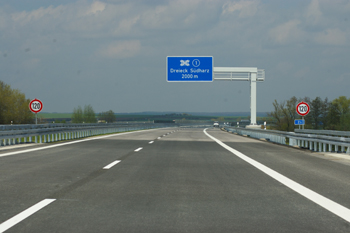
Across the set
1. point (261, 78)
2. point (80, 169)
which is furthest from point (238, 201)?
point (261, 78)

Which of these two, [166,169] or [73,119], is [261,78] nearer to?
[166,169]

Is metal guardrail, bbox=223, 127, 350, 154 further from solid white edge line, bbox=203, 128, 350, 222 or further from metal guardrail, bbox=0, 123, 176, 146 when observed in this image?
metal guardrail, bbox=0, 123, 176, 146

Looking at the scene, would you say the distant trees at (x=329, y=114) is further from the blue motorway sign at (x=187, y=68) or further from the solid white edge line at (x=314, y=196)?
the solid white edge line at (x=314, y=196)

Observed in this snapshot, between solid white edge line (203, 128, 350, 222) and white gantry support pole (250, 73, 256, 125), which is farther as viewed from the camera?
white gantry support pole (250, 73, 256, 125)

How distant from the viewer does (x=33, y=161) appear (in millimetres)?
11711

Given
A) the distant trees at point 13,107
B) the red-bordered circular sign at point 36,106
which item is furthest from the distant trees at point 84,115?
the red-bordered circular sign at point 36,106

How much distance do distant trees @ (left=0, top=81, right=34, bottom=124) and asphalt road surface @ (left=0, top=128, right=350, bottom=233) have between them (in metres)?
89.6

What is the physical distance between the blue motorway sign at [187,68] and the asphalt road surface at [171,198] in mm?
30807

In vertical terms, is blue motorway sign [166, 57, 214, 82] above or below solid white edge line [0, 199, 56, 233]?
above

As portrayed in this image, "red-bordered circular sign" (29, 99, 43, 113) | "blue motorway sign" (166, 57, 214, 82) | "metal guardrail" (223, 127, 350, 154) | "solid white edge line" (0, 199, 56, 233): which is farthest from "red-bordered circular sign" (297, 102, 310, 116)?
"blue motorway sign" (166, 57, 214, 82)

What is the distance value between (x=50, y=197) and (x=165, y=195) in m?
1.82

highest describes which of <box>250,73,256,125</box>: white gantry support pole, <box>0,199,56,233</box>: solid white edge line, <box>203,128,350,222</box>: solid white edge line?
<box>250,73,256,125</box>: white gantry support pole

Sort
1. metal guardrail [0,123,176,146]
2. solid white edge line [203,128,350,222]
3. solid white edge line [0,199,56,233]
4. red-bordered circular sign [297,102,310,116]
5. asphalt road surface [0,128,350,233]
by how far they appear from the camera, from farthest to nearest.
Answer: red-bordered circular sign [297,102,310,116]
metal guardrail [0,123,176,146]
solid white edge line [203,128,350,222]
asphalt road surface [0,128,350,233]
solid white edge line [0,199,56,233]

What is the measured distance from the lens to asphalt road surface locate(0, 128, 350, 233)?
505 centimetres
